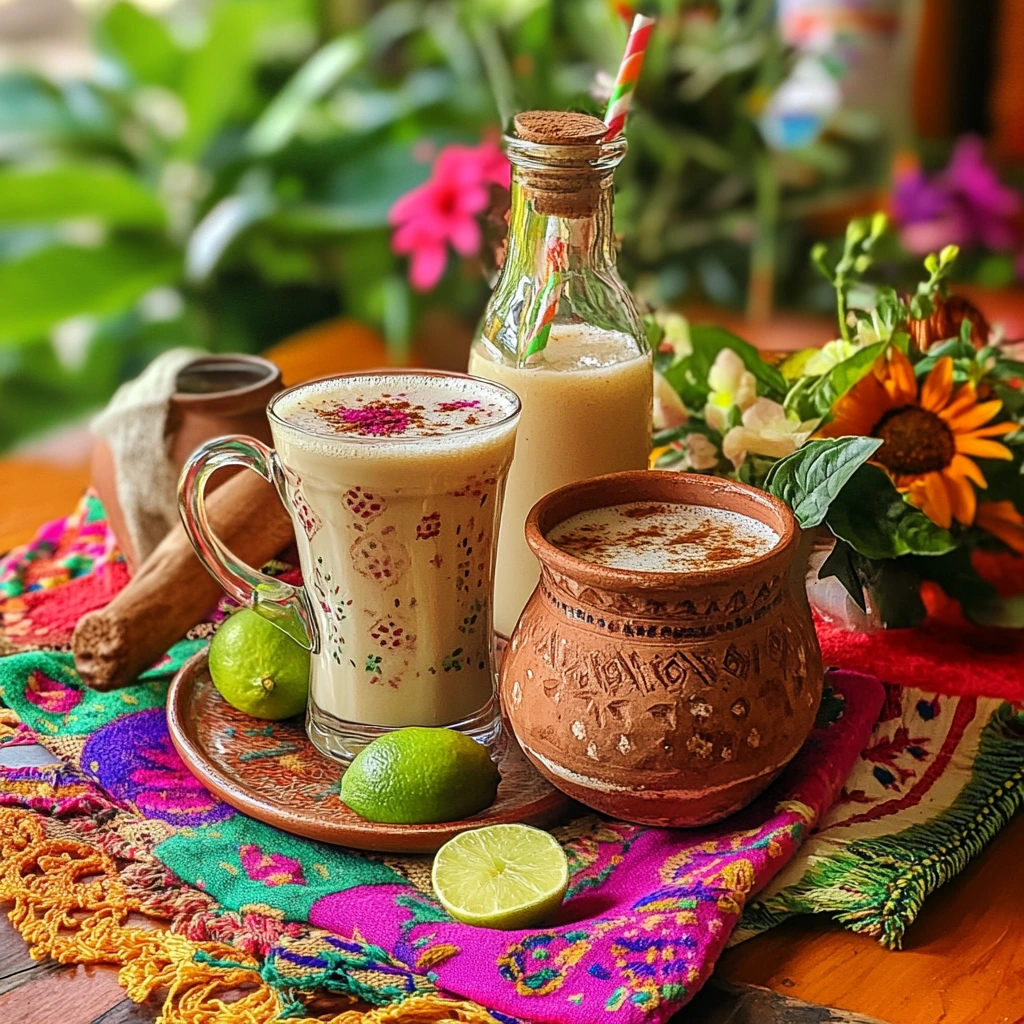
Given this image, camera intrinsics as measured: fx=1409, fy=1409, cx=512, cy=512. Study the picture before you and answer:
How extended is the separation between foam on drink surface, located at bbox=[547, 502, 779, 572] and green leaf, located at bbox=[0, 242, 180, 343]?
1.72 metres

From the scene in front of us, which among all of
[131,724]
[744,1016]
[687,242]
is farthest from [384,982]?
[687,242]

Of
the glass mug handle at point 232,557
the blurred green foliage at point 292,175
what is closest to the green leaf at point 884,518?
the glass mug handle at point 232,557

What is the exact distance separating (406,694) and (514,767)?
0.08 m

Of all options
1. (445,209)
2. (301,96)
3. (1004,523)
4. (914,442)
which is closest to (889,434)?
(914,442)

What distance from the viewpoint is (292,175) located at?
250 cm

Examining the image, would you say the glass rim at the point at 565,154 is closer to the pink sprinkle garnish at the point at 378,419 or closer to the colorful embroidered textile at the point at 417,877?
the pink sprinkle garnish at the point at 378,419

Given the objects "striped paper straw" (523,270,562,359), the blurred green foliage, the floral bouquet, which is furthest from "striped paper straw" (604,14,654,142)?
the blurred green foliage

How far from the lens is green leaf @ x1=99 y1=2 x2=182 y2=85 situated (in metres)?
2.53

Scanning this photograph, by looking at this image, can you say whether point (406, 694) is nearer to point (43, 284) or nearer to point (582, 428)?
point (582, 428)

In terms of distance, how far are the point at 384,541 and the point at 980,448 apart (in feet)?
1.47

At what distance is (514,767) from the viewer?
91 cm

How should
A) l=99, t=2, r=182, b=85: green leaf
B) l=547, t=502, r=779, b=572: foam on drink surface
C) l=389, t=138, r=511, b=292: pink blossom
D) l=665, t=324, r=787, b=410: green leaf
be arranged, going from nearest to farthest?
l=547, t=502, r=779, b=572: foam on drink surface, l=665, t=324, r=787, b=410: green leaf, l=389, t=138, r=511, b=292: pink blossom, l=99, t=2, r=182, b=85: green leaf

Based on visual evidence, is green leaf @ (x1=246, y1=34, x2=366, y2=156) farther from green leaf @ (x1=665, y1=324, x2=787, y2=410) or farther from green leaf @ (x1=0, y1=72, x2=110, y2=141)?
green leaf @ (x1=665, y1=324, x2=787, y2=410)

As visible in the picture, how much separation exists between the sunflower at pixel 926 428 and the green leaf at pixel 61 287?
167cm
